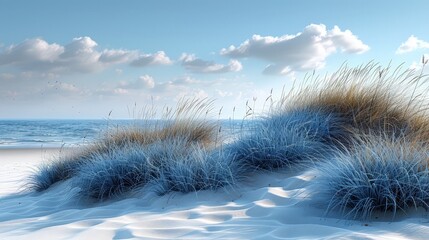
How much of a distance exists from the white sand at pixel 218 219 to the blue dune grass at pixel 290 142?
11.6 inches

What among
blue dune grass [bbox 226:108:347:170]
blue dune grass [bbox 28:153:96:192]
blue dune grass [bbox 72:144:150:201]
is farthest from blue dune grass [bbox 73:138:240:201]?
blue dune grass [bbox 28:153:96:192]

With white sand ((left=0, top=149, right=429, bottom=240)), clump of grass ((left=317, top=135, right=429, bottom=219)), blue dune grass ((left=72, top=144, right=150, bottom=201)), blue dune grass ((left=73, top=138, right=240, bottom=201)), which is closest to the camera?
white sand ((left=0, top=149, right=429, bottom=240))

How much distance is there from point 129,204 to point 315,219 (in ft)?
7.09

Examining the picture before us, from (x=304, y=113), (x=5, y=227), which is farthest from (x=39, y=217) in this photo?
(x=304, y=113)

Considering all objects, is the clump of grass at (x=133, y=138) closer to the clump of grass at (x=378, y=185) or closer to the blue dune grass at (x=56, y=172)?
the blue dune grass at (x=56, y=172)

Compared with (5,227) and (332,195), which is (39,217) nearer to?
(5,227)

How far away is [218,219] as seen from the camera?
3.65 m

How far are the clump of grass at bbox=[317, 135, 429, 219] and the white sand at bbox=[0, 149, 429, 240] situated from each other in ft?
0.44

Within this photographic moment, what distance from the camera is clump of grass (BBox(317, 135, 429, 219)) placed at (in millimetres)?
3512

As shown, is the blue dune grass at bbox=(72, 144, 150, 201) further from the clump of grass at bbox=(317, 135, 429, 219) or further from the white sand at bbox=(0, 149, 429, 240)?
the clump of grass at bbox=(317, 135, 429, 219)

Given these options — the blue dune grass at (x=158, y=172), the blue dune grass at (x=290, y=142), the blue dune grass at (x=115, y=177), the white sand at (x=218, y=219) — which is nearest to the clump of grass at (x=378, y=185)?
the white sand at (x=218, y=219)

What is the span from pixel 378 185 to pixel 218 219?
1.36 meters

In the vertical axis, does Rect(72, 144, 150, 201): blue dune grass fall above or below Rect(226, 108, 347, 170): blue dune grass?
below

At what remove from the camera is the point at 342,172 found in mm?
3764
